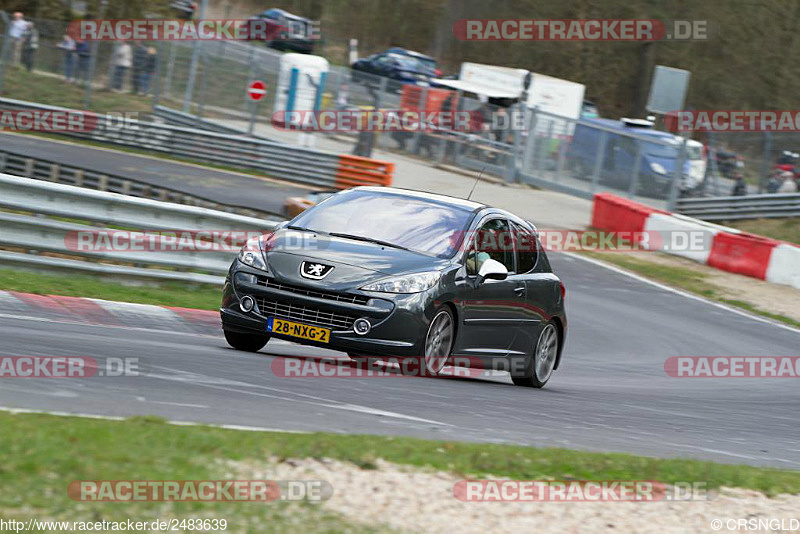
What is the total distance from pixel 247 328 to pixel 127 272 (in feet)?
14.0

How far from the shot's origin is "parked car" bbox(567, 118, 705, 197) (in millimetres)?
30484

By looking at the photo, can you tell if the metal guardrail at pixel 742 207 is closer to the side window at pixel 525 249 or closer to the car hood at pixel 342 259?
the side window at pixel 525 249

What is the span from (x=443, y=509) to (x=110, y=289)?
784 cm

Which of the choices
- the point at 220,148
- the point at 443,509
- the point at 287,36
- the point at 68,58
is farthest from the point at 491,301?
the point at 287,36

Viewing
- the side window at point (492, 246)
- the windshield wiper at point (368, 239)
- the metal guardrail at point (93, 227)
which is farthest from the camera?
the metal guardrail at point (93, 227)

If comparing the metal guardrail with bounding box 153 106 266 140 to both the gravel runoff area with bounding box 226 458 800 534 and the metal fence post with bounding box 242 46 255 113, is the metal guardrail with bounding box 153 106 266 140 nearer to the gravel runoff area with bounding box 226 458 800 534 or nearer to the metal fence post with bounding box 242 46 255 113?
the metal fence post with bounding box 242 46 255 113

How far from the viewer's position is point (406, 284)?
9.45 meters

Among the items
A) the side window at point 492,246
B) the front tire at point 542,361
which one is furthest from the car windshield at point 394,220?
the front tire at point 542,361

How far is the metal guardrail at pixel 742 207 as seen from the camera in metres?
28.5

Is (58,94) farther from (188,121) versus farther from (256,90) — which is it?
(256,90)

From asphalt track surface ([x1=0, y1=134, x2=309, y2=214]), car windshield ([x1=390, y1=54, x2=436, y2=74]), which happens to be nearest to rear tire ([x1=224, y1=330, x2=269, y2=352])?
asphalt track surface ([x1=0, y1=134, x2=309, y2=214])

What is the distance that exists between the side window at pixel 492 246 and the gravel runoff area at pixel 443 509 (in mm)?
4038

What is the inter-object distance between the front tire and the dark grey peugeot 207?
0.02 metres

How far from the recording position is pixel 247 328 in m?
9.60
